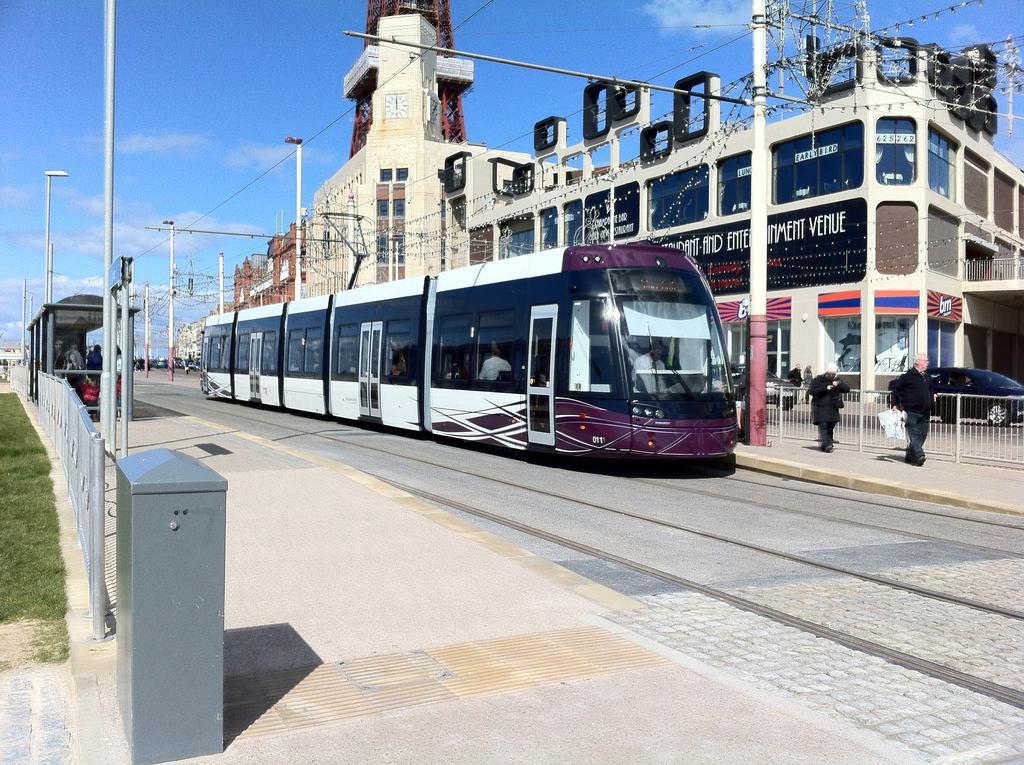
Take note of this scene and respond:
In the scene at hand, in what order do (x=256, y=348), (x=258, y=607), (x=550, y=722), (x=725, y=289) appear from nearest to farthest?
(x=550, y=722) < (x=258, y=607) < (x=256, y=348) < (x=725, y=289)

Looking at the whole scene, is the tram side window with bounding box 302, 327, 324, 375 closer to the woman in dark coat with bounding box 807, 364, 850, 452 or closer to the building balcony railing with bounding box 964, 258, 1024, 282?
the woman in dark coat with bounding box 807, 364, 850, 452

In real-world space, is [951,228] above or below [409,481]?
above

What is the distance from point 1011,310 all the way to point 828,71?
108ft

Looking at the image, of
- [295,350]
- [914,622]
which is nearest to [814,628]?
[914,622]

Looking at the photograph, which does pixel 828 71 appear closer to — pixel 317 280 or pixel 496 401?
pixel 496 401

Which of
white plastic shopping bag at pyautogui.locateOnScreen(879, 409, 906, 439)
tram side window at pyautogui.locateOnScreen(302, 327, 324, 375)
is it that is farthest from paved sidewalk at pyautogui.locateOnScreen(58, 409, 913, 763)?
tram side window at pyautogui.locateOnScreen(302, 327, 324, 375)

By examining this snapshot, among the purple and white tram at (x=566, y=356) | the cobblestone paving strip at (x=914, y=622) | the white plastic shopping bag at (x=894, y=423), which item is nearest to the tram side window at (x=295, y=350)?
the purple and white tram at (x=566, y=356)

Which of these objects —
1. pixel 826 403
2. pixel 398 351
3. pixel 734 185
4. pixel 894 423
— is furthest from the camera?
pixel 734 185

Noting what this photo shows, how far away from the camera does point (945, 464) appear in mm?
16219

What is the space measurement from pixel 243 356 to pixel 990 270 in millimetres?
30318

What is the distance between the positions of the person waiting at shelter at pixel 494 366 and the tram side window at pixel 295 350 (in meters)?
9.88

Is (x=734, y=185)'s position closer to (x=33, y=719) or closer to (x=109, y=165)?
(x=109, y=165)

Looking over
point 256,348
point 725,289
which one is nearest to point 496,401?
point 256,348

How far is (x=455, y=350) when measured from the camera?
17.2 m
